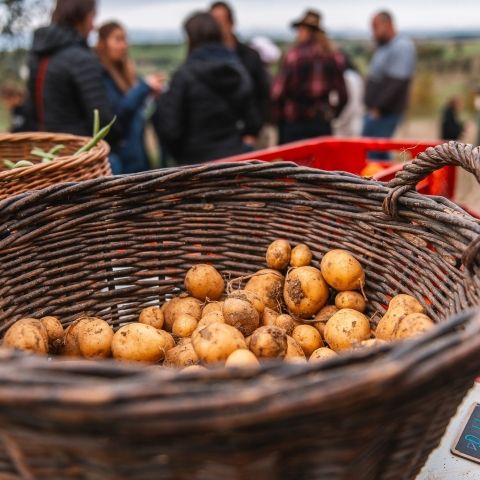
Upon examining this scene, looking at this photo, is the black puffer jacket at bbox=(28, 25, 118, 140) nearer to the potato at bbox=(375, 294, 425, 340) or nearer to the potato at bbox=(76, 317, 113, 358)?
the potato at bbox=(76, 317, 113, 358)

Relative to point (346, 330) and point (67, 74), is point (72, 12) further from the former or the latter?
point (346, 330)

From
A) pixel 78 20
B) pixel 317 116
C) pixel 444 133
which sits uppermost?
pixel 78 20

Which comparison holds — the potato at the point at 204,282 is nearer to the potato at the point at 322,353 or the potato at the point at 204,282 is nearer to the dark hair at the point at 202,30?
the potato at the point at 322,353

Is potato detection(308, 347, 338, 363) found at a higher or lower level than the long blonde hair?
lower

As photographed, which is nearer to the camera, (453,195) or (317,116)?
(453,195)

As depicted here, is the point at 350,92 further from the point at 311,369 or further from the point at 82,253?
the point at 311,369

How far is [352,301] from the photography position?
1.48 m

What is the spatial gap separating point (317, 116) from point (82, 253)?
3.63 metres

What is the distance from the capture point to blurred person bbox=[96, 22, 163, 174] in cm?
378

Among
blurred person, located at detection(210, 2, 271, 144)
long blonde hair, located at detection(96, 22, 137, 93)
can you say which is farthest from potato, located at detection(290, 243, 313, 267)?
blurred person, located at detection(210, 2, 271, 144)

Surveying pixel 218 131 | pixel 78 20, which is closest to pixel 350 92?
pixel 218 131

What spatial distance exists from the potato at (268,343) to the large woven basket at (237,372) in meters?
0.33

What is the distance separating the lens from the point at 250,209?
1633 millimetres

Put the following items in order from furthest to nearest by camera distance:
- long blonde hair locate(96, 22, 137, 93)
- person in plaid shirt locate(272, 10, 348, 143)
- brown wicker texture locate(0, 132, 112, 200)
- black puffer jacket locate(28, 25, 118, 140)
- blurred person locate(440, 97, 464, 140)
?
blurred person locate(440, 97, 464, 140)
person in plaid shirt locate(272, 10, 348, 143)
long blonde hair locate(96, 22, 137, 93)
black puffer jacket locate(28, 25, 118, 140)
brown wicker texture locate(0, 132, 112, 200)
